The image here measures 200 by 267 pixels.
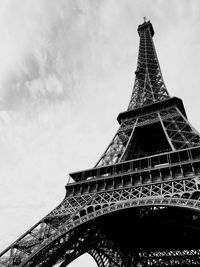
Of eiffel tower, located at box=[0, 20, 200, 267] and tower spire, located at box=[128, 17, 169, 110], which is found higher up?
tower spire, located at box=[128, 17, 169, 110]

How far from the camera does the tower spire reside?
1158 inches

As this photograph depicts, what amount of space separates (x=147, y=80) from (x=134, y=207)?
21459 millimetres

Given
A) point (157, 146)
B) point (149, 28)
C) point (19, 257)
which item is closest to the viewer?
point (19, 257)

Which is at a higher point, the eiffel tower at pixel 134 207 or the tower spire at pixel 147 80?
the tower spire at pixel 147 80

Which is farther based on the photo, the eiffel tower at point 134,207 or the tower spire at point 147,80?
the tower spire at point 147,80

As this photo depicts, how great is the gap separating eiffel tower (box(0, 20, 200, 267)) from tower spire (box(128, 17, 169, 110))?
11.9 feet

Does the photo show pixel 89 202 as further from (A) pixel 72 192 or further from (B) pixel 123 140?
(B) pixel 123 140

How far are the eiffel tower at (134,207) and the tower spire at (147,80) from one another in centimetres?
364

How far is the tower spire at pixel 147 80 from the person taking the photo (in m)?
29.4

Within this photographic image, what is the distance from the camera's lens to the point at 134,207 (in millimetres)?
14453

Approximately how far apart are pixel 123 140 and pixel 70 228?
1117 centimetres

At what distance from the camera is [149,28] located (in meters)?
46.4

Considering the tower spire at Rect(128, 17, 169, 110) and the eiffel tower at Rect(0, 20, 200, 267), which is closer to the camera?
the eiffel tower at Rect(0, 20, 200, 267)

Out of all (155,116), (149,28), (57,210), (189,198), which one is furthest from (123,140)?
(149,28)
